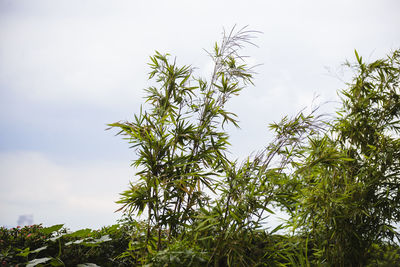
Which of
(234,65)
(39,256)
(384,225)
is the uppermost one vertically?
(234,65)

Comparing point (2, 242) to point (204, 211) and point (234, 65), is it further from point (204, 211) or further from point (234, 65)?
point (234, 65)

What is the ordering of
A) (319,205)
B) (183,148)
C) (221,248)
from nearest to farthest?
1. (221,248)
2. (319,205)
3. (183,148)

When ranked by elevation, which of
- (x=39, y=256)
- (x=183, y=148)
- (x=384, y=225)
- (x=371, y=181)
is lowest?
(x=39, y=256)

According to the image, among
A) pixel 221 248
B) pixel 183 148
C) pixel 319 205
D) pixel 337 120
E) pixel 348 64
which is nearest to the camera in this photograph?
pixel 221 248

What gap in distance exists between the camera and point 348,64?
10.6 ft

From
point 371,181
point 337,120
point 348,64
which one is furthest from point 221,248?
point 348,64

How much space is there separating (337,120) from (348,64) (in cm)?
69

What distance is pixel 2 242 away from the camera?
313 centimetres

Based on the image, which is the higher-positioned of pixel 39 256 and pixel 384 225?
pixel 384 225

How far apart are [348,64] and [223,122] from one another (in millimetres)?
1533

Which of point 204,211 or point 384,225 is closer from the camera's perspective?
point 204,211

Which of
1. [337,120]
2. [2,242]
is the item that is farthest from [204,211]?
[2,242]

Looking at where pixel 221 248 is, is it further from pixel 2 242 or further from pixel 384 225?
pixel 2 242

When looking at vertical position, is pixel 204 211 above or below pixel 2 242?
above
